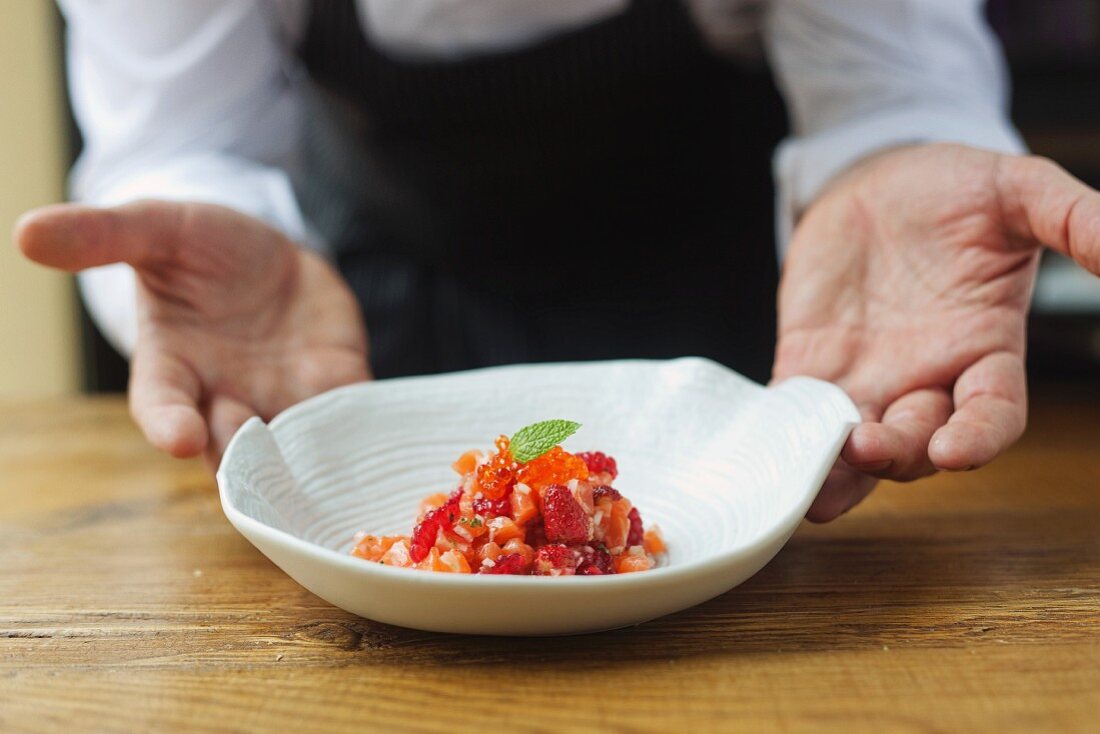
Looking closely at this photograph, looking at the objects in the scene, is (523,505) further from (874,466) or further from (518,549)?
(874,466)

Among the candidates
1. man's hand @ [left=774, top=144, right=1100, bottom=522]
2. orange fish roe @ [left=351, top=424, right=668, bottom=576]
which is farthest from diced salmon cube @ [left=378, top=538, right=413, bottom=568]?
man's hand @ [left=774, top=144, right=1100, bottom=522]

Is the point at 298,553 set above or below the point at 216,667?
above

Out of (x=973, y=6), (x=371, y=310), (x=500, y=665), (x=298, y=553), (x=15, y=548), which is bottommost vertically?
(x=371, y=310)

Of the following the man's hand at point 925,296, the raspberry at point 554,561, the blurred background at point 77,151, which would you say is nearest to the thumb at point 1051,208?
the man's hand at point 925,296

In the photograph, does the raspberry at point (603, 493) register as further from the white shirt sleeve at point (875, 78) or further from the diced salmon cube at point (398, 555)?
the white shirt sleeve at point (875, 78)

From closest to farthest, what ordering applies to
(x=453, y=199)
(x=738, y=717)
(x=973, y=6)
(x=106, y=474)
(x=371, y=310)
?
(x=738, y=717)
(x=106, y=474)
(x=973, y=6)
(x=453, y=199)
(x=371, y=310)

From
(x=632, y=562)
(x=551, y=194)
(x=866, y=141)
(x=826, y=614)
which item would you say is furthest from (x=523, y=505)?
(x=551, y=194)

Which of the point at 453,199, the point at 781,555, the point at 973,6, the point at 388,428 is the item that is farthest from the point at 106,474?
the point at 973,6

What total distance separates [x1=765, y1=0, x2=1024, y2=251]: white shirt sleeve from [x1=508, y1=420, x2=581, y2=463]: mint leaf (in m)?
0.92

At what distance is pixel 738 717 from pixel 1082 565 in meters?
0.59

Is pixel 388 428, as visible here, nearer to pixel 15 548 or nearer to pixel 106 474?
pixel 15 548

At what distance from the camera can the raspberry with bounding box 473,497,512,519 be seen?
106 centimetres

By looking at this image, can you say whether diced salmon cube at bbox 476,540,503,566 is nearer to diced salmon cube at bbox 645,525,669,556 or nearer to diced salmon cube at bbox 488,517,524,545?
diced salmon cube at bbox 488,517,524,545

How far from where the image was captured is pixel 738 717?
0.82 metres
